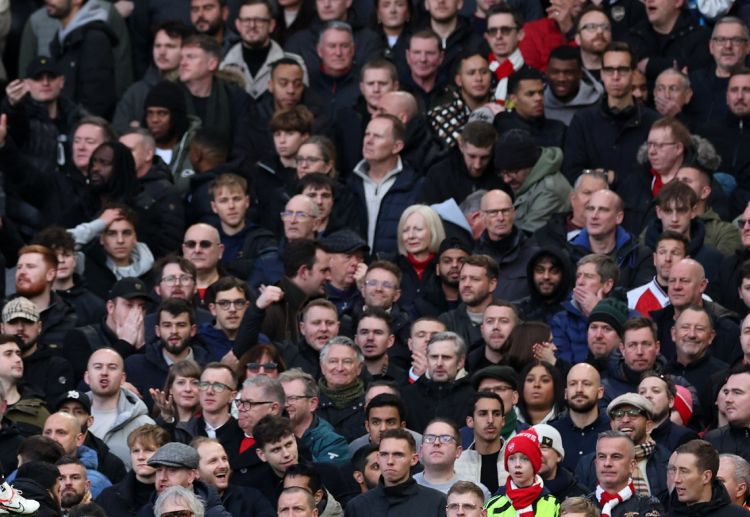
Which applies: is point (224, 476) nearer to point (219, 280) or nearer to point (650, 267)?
point (219, 280)

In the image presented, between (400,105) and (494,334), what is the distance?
365 cm

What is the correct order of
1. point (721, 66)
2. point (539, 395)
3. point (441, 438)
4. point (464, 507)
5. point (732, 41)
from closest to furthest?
point (464, 507) < point (441, 438) < point (539, 395) < point (732, 41) < point (721, 66)

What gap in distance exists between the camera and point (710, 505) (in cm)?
1570

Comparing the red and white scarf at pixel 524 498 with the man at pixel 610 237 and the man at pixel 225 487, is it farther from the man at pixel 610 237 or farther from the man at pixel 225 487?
the man at pixel 610 237

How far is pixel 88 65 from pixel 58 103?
3.21 ft

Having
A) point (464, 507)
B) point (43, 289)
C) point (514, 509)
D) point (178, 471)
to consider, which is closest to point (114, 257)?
point (43, 289)

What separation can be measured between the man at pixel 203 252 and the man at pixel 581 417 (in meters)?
3.64

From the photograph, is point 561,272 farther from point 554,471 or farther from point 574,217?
point 554,471

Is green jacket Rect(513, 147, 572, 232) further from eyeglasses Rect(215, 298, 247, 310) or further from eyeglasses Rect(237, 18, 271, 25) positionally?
eyeglasses Rect(237, 18, 271, 25)

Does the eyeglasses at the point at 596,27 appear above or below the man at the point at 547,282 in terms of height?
above

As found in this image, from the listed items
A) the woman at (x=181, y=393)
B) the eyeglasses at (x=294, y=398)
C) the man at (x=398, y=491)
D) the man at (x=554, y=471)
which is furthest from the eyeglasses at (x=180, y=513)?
the man at (x=554, y=471)

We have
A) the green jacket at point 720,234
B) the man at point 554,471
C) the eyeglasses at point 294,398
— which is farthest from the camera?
the green jacket at point 720,234

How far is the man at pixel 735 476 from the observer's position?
1619 cm

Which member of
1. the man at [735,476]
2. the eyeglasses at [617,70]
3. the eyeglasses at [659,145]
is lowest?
the man at [735,476]
